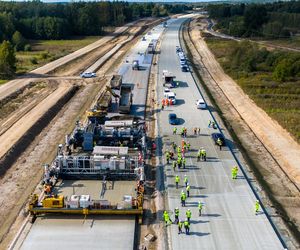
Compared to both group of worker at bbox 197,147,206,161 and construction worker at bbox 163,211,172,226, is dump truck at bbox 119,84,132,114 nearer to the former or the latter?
group of worker at bbox 197,147,206,161

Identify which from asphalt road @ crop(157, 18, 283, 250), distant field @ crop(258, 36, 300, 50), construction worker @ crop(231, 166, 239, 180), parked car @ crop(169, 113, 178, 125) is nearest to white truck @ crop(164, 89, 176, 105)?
parked car @ crop(169, 113, 178, 125)

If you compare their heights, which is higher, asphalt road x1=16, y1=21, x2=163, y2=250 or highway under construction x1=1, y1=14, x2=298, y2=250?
highway under construction x1=1, y1=14, x2=298, y2=250

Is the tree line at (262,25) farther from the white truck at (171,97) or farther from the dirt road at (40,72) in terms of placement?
the white truck at (171,97)

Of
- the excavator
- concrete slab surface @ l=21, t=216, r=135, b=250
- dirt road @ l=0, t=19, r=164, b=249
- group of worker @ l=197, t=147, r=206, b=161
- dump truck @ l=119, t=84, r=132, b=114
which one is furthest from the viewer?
dump truck @ l=119, t=84, r=132, b=114

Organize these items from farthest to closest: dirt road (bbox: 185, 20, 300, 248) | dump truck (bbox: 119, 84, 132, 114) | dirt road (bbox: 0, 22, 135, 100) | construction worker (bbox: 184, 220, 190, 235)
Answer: dirt road (bbox: 0, 22, 135, 100)
dump truck (bbox: 119, 84, 132, 114)
dirt road (bbox: 185, 20, 300, 248)
construction worker (bbox: 184, 220, 190, 235)

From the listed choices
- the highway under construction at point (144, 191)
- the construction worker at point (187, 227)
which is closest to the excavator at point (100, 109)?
the highway under construction at point (144, 191)

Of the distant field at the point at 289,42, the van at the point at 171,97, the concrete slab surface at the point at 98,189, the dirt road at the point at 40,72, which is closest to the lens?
the concrete slab surface at the point at 98,189

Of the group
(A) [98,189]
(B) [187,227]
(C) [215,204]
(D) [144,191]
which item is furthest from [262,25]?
(B) [187,227]
